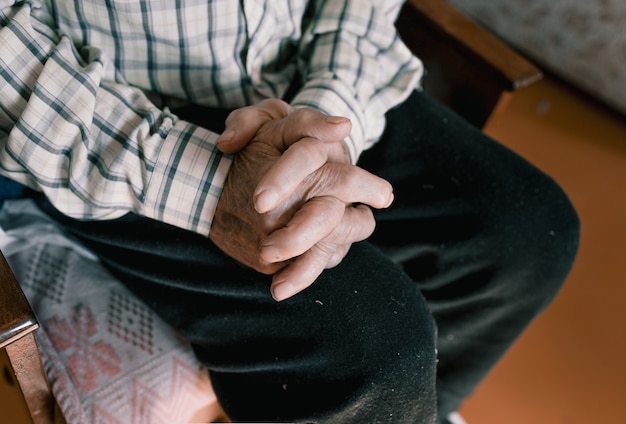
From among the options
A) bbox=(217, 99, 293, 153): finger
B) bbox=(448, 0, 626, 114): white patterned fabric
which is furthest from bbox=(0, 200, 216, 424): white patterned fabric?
bbox=(448, 0, 626, 114): white patterned fabric

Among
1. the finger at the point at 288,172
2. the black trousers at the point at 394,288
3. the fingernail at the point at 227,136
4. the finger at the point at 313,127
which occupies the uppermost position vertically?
the finger at the point at 313,127

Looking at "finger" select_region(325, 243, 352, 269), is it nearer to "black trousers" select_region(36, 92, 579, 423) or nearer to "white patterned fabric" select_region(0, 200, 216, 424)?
"black trousers" select_region(36, 92, 579, 423)

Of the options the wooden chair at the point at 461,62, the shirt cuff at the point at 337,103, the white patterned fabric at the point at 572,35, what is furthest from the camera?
the white patterned fabric at the point at 572,35

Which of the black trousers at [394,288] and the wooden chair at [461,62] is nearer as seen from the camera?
the black trousers at [394,288]

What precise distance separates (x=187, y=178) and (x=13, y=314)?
0.71ft

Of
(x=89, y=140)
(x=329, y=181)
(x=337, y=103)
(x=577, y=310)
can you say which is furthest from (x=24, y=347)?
(x=577, y=310)

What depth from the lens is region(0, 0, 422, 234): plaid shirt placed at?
0.55m

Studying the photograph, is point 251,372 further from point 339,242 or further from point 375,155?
point 375,155

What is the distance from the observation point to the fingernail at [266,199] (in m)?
0.49

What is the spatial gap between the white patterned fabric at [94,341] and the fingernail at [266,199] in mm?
250

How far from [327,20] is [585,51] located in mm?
1385

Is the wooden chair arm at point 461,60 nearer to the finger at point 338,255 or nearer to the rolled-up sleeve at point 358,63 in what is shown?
the rolled-up sleeve at point 358,63

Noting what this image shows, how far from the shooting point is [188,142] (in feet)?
1.93

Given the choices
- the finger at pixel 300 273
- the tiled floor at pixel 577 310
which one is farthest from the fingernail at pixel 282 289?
the tiled floor at pixel 577 310
